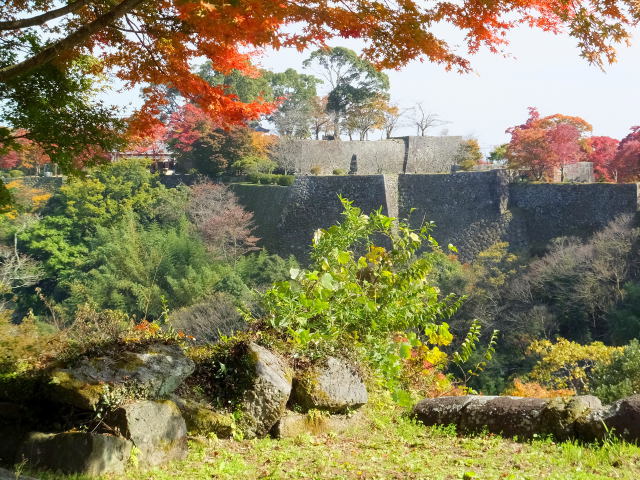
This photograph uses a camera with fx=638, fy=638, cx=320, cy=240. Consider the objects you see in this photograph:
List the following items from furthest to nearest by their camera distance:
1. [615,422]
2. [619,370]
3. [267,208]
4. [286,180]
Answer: [286,180] < [267,208] < [619,370] < [615,422]

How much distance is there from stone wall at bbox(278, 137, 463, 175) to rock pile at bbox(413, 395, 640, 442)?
2386 cm

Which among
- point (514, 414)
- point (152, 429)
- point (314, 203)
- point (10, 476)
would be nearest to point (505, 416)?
point (514, 414)

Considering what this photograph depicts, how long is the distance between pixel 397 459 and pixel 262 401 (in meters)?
0.94

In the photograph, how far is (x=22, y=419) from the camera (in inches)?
140

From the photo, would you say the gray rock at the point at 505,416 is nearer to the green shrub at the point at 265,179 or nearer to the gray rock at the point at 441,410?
the gray rock at the point at 441,410

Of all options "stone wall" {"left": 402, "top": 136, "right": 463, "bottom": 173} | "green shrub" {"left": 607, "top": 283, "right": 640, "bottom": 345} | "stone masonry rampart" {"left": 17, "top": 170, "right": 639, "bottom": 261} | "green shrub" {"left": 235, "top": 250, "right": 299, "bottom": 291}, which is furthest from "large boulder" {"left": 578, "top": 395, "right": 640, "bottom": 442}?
"stone wall" {"left": 402, "top": 136, "right": 463, "bottom": 173}

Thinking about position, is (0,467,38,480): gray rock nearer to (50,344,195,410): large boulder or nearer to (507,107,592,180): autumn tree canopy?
(50,344,195,410): large boulder

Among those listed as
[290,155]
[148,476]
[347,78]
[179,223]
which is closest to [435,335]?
[148,476]

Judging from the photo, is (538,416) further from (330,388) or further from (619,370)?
(619,370)

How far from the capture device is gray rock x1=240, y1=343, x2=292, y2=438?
4020 mm

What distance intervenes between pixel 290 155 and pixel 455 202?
804cm

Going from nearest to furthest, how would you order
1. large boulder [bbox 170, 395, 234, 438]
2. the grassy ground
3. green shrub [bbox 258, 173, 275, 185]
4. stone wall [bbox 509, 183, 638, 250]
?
1. the grassy ground
2. large boulder [bbox 170, 395, 234, 438]
3. stone wall [bbox 509, 183, 638, 250]
4. green shrub [bbox 258, 173, 275, 185]

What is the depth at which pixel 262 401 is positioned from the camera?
4.05 m

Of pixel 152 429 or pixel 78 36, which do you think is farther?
pixel 78 36
